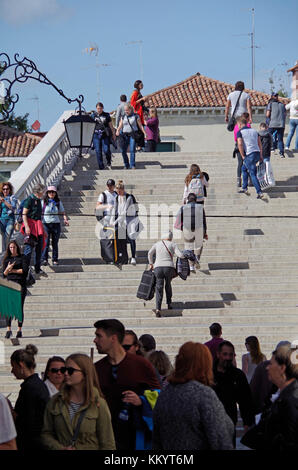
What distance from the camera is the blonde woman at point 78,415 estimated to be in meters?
6.07

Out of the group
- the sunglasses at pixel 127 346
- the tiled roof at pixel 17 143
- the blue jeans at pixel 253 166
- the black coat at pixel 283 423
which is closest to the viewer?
the black coat at pixel 283 423

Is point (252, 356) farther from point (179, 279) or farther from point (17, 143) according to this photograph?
point (17, 143)

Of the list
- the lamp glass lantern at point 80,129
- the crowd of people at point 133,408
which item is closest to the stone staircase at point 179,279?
the lamp glass lantern at point 80,129

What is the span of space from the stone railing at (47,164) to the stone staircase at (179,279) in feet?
1.66

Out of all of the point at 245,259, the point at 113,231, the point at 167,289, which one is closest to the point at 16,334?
the point at 167,289

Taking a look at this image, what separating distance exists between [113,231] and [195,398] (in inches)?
474

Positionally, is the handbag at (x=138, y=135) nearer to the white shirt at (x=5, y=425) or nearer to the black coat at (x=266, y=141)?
the black coat at (x=266, y=141)

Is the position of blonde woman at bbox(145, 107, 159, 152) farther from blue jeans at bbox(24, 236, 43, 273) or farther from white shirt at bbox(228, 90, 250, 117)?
blue jeans at bbox(24, 236, 43, 273)

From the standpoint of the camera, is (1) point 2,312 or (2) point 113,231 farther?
(2) point 113,231

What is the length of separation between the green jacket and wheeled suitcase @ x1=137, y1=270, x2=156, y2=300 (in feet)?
30.2

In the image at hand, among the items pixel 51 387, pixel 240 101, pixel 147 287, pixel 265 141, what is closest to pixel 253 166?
pixel 265 141

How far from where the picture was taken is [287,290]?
16203 mm

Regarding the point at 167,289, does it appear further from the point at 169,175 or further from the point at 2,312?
the point at 169,175

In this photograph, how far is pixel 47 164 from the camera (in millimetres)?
21609
